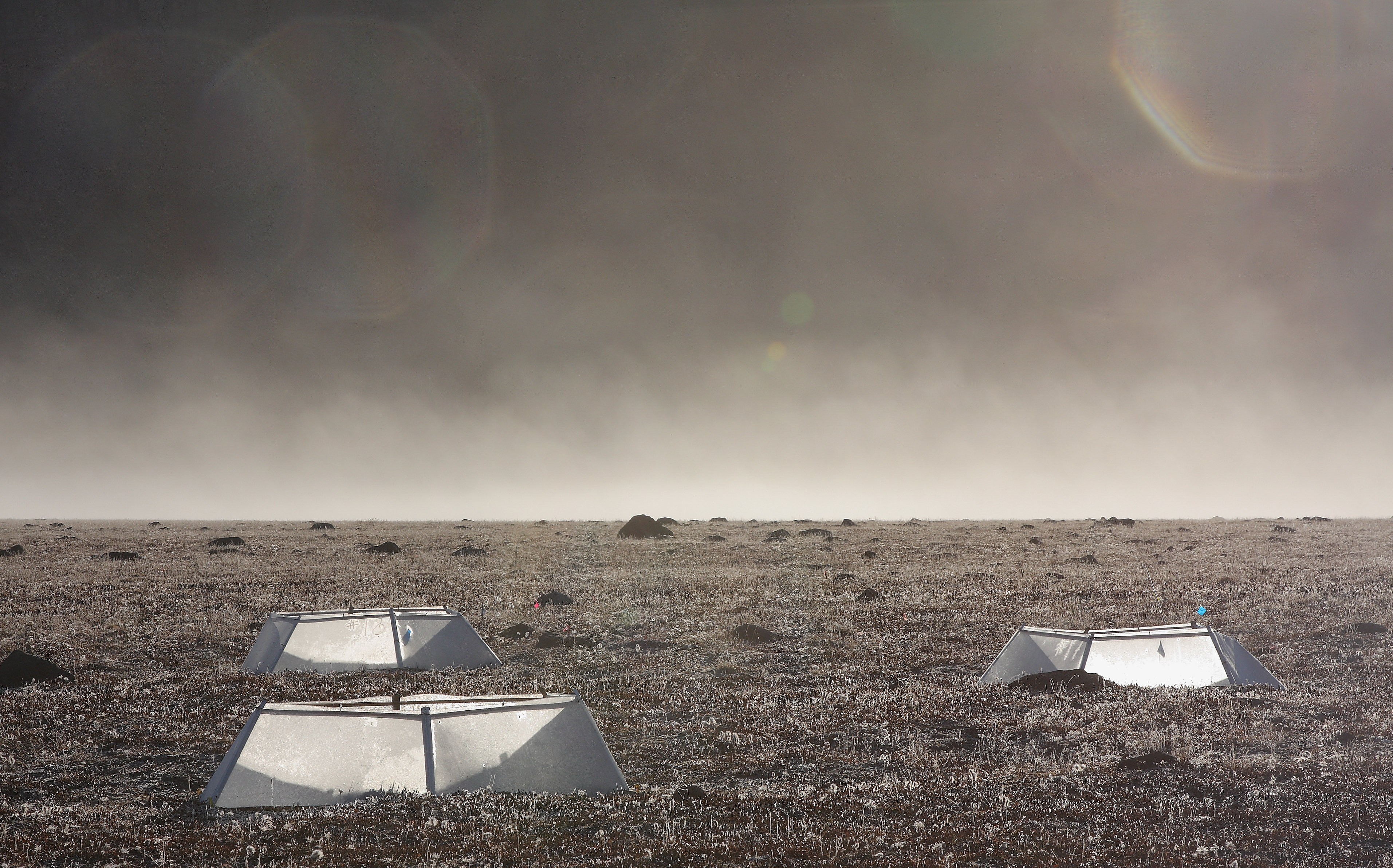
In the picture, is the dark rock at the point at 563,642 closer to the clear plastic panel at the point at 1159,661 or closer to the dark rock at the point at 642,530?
the clear plastic panel at the point at 1159,661

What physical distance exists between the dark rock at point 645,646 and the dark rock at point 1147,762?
45.9 ft

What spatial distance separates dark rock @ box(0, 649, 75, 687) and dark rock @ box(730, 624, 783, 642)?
55.0 ft

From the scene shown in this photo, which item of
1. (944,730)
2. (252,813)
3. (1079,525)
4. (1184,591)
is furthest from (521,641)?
(1079,525)

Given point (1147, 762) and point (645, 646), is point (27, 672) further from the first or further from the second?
point (1147, 762)

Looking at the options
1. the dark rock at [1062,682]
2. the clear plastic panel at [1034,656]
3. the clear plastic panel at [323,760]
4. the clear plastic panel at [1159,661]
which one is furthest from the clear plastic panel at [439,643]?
the clear plastic panel at [1159,661]

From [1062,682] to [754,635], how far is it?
1017cm

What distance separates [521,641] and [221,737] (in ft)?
38.8

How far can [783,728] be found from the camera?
1759 centimetres

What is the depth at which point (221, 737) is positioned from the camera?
16.8 m

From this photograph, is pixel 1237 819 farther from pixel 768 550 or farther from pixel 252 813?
pixel 768 550

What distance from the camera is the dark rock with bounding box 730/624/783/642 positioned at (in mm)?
28078

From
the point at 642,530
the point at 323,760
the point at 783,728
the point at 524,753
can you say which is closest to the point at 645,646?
the point at 783,728

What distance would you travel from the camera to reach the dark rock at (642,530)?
245 ft

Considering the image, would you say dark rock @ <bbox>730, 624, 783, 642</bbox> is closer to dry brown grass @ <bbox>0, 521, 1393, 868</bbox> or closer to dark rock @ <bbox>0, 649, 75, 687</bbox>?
dry brown grass @ <bbox>0, 521, 1393, 868</bbox>
